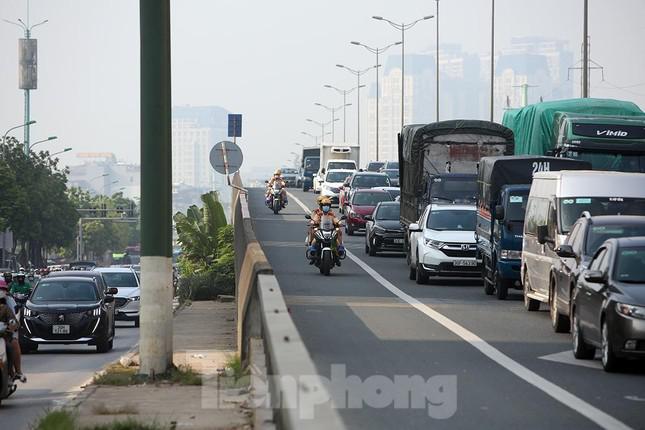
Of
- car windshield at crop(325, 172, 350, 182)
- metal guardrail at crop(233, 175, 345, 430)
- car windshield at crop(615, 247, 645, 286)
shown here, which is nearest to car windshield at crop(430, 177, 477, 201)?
car windshield at crop(615, 247, 645, 286)

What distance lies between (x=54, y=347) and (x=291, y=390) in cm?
2618

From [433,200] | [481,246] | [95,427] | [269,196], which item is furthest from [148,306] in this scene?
[269,196]

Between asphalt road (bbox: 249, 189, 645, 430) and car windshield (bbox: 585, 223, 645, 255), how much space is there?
4.36ft

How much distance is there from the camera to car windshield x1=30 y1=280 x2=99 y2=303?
3159cm

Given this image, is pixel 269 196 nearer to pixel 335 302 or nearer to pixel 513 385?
pixel 335 302

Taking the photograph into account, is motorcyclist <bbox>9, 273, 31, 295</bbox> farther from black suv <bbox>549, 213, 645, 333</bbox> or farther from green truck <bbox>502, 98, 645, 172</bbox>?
black suv <bbox>549, 213, 645, 333</bbox>

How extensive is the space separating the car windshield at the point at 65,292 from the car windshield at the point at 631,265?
1592 centimetres

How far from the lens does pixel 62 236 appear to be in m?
120

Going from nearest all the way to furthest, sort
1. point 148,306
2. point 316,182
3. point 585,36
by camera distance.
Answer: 1. point 148,306
2. point 585,36
3. point 316,182

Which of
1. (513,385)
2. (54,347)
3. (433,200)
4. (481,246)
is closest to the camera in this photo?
(513,385)

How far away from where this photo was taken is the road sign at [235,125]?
39219 millimetres

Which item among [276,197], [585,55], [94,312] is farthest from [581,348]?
[276,197]

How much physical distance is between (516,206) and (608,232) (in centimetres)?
865

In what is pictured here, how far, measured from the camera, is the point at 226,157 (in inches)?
1396
